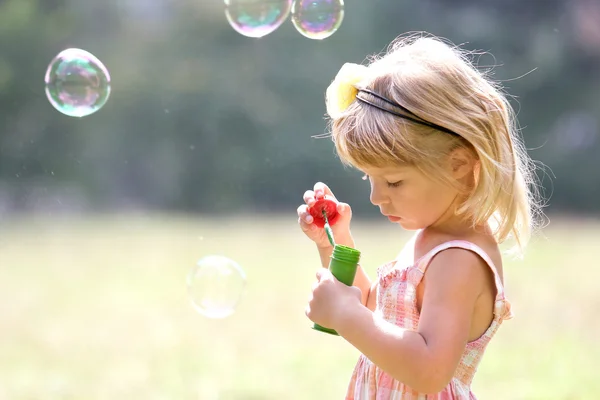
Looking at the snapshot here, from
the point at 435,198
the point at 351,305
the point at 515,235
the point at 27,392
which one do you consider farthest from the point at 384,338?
the point at 27,392

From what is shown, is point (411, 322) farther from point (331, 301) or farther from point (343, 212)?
point (343, 212)

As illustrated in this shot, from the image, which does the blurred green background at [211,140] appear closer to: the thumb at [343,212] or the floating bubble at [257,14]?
the floating bubble at [257,14]

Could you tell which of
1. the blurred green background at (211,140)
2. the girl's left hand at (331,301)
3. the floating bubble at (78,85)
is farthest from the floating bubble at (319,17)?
the blurred green background at (211,140)

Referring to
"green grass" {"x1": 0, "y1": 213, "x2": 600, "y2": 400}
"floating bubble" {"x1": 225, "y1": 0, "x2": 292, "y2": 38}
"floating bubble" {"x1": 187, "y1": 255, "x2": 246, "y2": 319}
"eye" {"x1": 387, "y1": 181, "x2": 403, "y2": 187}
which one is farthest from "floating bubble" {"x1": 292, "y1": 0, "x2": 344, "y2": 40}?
"green grass" {"x1": 0, "y1": 213, "x2": 600, "y2": 400}

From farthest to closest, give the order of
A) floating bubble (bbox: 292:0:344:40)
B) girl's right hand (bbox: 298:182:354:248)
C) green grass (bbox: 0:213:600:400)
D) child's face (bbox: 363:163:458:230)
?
green grass (bbox: 0:213:600:400) → floating bubble (bbox: 292:0:344:40) → girl's right hand (bbox: 298:182:354:248) → child's face (bbox: 363:163:458:230)

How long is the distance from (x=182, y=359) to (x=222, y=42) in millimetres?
5594

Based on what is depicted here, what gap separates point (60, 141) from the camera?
770cm

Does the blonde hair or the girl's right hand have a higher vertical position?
the blonde hair

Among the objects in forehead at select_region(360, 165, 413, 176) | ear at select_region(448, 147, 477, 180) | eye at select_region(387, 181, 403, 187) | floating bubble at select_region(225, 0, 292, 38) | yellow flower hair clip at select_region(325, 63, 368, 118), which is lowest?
eye at select_region(387, 181, 403, 187)

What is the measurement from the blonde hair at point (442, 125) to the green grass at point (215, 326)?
152 centimetres

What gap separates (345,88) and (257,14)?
0.99m

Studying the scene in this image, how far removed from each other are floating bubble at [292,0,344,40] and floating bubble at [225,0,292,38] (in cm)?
14

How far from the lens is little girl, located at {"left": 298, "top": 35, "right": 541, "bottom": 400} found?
3.76 ft

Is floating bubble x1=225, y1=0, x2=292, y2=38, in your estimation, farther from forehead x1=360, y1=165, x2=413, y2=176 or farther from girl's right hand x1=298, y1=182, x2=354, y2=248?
forehead x1=360, y1=165, x2=413, y2=176
